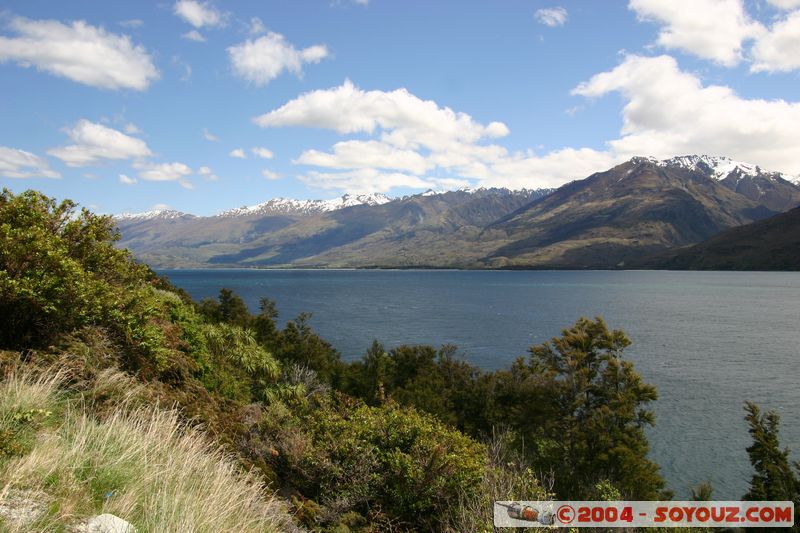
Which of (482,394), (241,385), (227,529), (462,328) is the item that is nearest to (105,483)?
(227,529)

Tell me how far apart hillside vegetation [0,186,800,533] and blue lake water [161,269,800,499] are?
28.9 ft

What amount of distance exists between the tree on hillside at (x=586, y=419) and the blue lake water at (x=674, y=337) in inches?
245

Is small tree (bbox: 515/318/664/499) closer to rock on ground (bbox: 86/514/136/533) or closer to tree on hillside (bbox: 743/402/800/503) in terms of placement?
tree on hillside (bbox: 743/402/800/503)

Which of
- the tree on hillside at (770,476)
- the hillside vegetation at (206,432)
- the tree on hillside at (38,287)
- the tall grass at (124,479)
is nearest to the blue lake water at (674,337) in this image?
the tree on hillside at (770,476)

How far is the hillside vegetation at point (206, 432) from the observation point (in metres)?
6.02

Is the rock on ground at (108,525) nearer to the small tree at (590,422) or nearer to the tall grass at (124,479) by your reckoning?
the tall grass at (124,479)

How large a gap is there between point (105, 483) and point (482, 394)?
109ft

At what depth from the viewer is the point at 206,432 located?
11.0m

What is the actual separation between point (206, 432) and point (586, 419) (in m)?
27.9

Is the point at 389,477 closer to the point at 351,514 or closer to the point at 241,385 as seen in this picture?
the point at 351,514

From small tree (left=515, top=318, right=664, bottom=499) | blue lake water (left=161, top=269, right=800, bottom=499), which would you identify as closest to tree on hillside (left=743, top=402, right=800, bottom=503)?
small tree (left=515, top=318, right=664, bottom=499)

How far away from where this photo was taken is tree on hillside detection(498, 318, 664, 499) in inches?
1119

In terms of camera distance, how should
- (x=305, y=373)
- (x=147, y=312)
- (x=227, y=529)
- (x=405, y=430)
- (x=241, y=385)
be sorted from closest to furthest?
1. (x=227, y=529)
2. (x=147, y=312)
3. (x=405, y=430)
4. (x=241, y=385)
5. (x=305, y=373)

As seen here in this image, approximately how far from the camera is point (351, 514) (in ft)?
43.7
